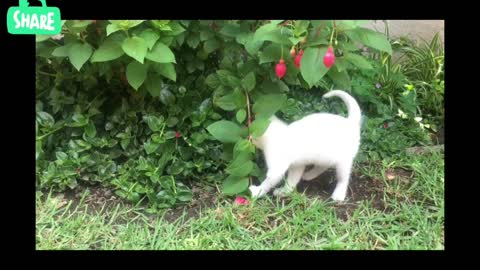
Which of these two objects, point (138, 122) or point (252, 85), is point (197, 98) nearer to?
point (138, 122)

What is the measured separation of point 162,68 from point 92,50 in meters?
0.34

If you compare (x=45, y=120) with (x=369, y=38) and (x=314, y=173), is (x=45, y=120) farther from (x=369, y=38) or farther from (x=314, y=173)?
(x=369, y=38)

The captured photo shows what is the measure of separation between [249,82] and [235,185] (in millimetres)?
519

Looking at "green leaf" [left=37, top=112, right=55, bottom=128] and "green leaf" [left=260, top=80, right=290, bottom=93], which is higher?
"green leaf" [left=260, top=80, right=290, bottom=93]

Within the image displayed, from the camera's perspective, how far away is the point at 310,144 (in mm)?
2463

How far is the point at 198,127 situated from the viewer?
2.85 meters

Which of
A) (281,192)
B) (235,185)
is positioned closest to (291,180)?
(281,192)

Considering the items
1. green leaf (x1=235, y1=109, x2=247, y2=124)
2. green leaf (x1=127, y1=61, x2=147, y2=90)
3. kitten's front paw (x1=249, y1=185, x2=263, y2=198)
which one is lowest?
kitten's front paw (x1=249, y1=185, x2=263, y2=198)

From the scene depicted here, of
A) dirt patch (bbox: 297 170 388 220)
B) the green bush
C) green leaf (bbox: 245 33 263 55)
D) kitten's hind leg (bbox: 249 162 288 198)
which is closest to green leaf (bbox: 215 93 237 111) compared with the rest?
the green bush

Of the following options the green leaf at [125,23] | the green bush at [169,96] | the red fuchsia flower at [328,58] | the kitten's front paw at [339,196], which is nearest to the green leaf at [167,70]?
the green bush at [169,96]

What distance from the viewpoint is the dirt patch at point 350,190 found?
2.58m

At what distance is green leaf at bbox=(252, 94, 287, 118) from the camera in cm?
245

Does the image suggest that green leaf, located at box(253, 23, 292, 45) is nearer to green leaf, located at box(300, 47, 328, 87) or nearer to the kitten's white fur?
green leaf, located at box(300, 47, 328, 87)

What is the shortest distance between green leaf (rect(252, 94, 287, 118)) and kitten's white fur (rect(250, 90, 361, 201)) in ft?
0.24
